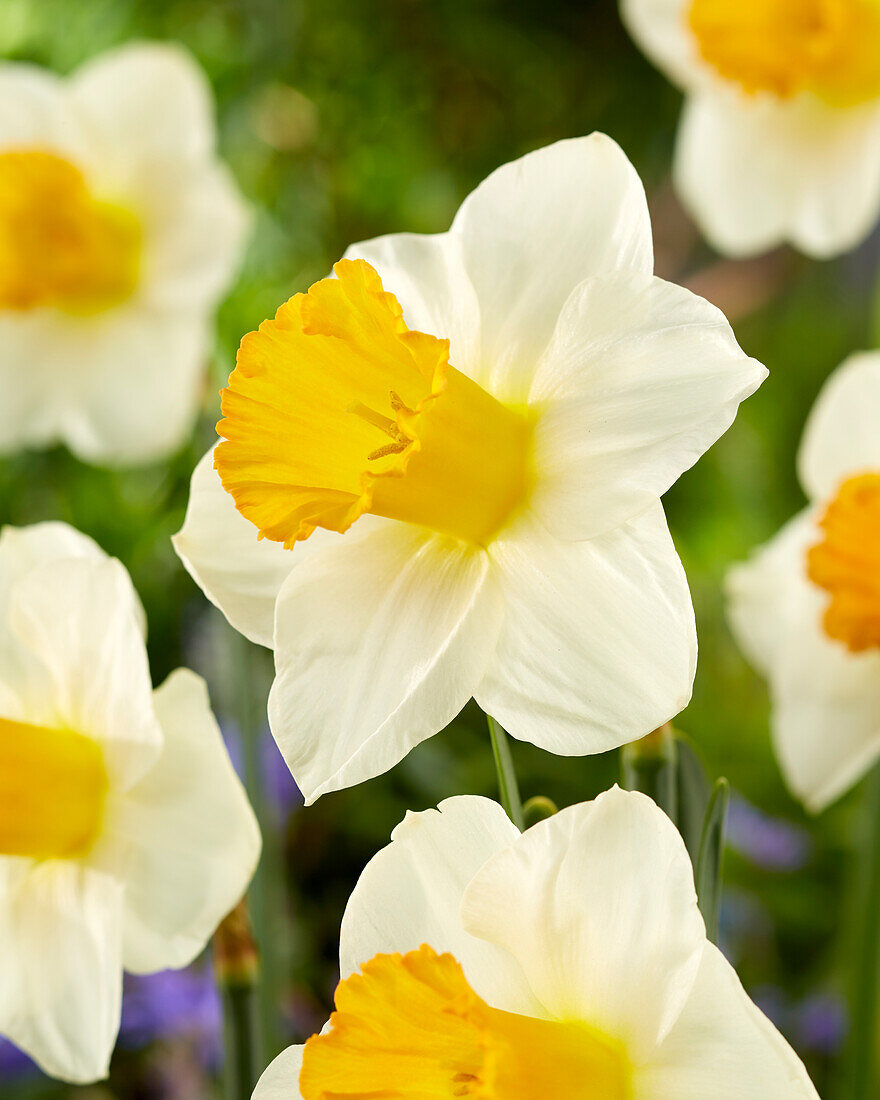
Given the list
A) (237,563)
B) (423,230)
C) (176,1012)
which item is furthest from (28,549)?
(423,230)

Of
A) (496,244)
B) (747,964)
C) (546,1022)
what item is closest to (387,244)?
Result: (496,244)

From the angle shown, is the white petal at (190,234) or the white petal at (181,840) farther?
the white petal at (190,234)

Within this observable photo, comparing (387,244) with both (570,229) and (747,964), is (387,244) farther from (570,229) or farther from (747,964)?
(747,964)

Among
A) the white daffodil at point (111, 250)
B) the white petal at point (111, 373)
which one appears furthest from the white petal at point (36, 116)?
the white petal at point (111, 373)

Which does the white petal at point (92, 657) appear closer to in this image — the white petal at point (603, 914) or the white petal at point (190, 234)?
the white petal at point (603, 914)

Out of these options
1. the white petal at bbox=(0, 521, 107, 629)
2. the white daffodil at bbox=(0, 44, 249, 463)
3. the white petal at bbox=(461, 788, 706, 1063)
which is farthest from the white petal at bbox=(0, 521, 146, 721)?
the white daffodil at bbox=(0, 44, 249, 463)

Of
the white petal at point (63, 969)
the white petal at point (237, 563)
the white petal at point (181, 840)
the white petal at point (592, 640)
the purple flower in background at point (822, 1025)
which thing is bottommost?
the purple flower in background at point (822, 1025)

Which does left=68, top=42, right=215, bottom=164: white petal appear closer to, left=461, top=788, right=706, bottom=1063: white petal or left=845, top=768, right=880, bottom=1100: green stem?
left=845, top=768, right=880, bottom=1100: green stem
